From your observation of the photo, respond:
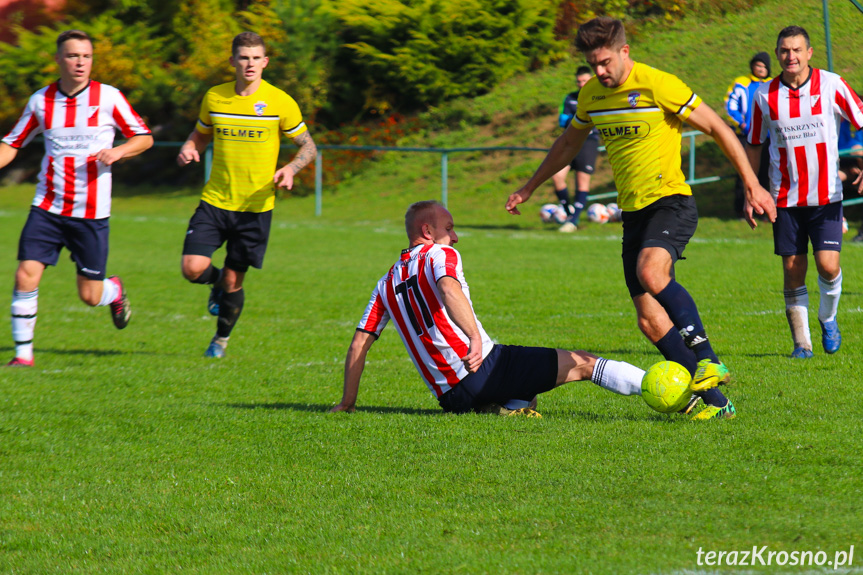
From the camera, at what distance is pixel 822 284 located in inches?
273

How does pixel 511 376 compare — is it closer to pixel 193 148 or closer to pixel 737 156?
pixel 737 156

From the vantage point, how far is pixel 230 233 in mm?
7578

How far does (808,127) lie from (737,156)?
6.96ft

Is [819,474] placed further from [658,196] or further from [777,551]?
[658,196]

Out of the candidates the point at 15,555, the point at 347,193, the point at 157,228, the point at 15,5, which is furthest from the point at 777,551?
the point at 15,5

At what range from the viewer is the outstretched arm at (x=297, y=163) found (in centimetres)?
710

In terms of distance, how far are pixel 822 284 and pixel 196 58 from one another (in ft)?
79.0

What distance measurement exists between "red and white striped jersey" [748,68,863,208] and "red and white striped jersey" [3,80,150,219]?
4573mm

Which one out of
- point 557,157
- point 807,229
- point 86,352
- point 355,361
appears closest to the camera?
point 355,361

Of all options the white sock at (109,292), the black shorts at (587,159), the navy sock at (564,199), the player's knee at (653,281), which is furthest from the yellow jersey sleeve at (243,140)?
the navy sock at (564,199)

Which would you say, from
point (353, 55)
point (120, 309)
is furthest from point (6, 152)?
point (353, 55)

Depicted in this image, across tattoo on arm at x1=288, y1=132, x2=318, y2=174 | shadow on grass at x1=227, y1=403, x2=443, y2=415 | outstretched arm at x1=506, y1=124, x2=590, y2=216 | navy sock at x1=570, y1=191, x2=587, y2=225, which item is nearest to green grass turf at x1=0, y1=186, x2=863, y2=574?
shadow on grass at x1=227, y1=403, x2=443, y2=415

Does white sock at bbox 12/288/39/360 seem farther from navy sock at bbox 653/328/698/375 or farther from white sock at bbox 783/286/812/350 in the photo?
white sock at bbox 783/286/812/350

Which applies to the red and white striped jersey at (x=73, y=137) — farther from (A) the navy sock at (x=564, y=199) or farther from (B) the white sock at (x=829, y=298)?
(A) the navy sock at (x=564, y=199)
